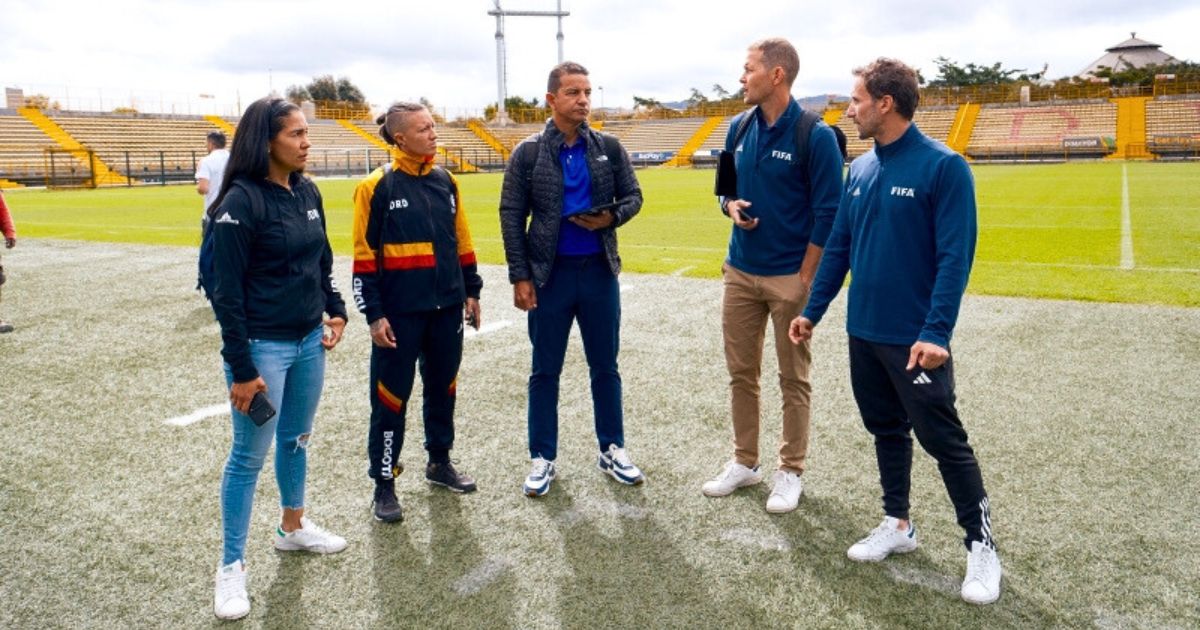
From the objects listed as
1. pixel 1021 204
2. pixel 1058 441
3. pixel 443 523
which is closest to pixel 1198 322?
pixel 1058 441

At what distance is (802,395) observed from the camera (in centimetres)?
434

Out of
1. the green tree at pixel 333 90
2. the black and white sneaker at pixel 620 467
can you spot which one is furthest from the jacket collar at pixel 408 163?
the green tree at pixel 333 90

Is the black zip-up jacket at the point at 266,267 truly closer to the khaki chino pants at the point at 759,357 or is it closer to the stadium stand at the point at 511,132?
the khaki chino pants at the point at 759,357

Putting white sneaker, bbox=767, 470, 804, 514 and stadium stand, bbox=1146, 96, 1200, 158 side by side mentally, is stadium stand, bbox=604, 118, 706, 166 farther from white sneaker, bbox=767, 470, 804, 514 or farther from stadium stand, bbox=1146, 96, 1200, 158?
white sneaker, bbox=767, 470, 804, 514

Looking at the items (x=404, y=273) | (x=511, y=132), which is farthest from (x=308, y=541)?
(x=511, y=132)

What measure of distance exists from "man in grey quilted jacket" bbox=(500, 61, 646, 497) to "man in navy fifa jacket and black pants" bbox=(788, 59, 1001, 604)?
128cm

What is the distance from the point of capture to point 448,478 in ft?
14.6

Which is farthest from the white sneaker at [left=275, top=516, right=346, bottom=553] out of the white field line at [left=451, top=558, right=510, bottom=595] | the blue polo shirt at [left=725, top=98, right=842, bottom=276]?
the blue polo shirt at [left=725, top=98, right=842, bottom=276]

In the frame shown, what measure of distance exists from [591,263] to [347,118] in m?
61.5

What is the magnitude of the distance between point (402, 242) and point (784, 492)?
2.15m

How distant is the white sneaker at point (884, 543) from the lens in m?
3.62

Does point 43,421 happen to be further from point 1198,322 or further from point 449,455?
point 1198,322

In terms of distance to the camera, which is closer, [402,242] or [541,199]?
[402,242]

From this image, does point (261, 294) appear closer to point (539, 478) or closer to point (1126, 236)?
point (539, 478)
